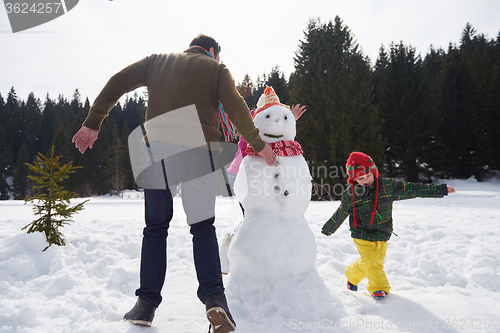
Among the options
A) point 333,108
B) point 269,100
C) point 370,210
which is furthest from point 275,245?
point 333,108

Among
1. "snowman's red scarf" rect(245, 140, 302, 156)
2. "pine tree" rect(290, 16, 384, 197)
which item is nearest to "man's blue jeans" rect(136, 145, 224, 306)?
"snowman's red scarf" rect(245, 140, 302, 156)

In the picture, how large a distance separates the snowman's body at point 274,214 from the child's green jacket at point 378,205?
43cm

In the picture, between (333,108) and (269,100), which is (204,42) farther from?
(333,108)

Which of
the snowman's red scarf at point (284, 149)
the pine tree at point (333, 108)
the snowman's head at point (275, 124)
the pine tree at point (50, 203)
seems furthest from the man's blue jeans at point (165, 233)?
the pine tree at point (333, 108)

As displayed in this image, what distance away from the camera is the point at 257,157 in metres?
2.47

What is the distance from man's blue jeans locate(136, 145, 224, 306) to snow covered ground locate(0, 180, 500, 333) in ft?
0.90

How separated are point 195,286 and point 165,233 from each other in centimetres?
101

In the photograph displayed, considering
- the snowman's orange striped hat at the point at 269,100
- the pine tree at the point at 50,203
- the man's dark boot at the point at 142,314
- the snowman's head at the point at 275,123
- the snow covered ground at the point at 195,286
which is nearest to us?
the man's dark boot at the point at 142,314

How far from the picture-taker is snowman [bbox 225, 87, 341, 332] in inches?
76.6

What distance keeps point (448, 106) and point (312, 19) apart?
38.3ft

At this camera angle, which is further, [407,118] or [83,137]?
[407,118]

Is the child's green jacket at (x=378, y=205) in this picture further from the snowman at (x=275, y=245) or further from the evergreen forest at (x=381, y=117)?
the evergreen forest at (x=381, y=117)

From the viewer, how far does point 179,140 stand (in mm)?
1740

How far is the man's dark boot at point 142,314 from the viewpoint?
1620 mm
